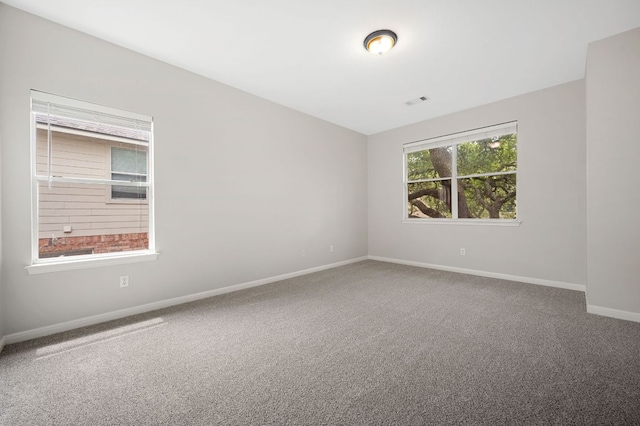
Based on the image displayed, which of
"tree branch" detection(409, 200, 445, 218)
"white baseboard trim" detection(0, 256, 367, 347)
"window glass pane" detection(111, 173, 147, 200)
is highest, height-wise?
"window glass pane" detection(111, 173, 147, 200)

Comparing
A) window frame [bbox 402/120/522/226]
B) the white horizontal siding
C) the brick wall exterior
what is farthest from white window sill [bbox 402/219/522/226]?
the white horizontal siding

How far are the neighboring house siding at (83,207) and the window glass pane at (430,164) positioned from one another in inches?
180

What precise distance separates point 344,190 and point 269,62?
2879 mm

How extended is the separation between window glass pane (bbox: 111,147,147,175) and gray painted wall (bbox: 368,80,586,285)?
410 centimetres

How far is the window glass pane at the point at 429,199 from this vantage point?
4910 mm

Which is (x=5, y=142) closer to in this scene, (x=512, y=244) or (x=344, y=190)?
(x=344, y=190)

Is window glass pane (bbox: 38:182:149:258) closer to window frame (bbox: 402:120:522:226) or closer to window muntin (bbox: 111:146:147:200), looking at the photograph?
window muntin (bbox: 111:146:147:200)

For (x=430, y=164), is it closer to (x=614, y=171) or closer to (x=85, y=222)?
(x=614, y=171)

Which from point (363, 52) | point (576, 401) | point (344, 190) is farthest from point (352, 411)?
point (344, 190)

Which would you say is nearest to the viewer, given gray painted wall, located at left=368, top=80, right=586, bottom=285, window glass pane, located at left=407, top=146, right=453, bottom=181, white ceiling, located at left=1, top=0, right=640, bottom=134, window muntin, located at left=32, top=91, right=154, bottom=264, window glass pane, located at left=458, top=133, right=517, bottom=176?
white ceiling, located at left=1, top=0, right=640, bottom=134

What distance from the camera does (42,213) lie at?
242 cm

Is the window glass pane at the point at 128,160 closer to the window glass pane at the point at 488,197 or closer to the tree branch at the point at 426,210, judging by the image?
the tree branch at the point at 426,210

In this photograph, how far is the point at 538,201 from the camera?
3.82 metres

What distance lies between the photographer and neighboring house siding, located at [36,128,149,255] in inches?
96.5
